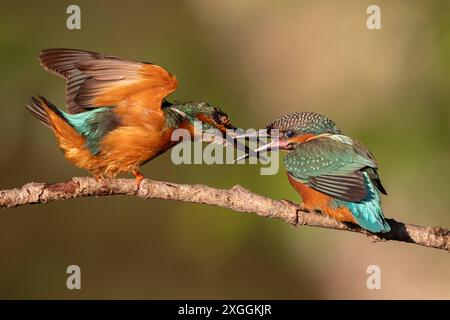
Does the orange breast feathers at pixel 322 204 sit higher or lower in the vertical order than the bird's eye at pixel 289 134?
lower

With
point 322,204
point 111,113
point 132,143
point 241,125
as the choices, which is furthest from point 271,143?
point 241,125

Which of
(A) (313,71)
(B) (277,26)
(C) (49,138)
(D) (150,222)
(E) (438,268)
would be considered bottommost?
(E) (438,268)

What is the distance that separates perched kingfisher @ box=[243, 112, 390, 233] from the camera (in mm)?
4742

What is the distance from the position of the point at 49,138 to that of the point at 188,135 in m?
2.64

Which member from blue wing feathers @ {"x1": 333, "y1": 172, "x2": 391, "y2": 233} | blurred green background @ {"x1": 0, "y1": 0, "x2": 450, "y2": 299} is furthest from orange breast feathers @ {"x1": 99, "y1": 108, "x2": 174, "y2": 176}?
blurred green background @ {"x1": 0, "y1": 0, "x2": 450, "y2": 299}

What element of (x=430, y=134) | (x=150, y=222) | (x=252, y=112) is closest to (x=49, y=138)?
(x=150, y=222)

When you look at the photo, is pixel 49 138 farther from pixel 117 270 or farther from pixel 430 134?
pixel 430 134

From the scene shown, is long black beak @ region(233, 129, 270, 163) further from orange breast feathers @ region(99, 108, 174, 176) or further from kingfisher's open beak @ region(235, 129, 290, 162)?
orange breast feathers @ region(99, 108, 174, 176)

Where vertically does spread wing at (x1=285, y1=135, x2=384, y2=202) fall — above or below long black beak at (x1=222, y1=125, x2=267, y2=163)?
below

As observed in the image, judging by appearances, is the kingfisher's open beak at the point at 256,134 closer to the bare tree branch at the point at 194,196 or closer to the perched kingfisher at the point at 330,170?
the perched kingfisher at the point at 330,170

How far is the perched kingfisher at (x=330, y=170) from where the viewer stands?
474cm

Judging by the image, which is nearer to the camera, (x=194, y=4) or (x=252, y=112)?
(x=252, y=112)

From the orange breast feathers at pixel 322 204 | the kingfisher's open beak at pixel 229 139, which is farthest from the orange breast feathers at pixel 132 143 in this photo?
the orange breast feathers at pixel 322 204

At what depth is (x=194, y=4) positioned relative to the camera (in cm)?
836
